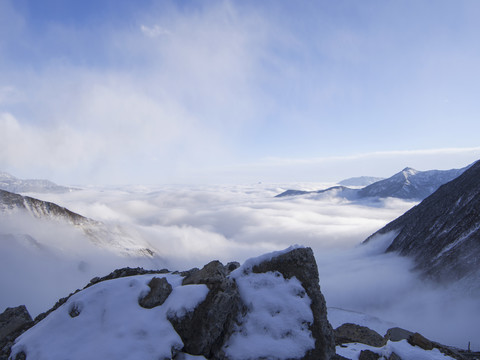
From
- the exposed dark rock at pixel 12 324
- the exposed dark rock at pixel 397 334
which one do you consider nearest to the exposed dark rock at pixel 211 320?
the exposed dark rock at pixel 12 324

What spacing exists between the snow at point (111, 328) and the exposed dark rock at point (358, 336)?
76.0ft

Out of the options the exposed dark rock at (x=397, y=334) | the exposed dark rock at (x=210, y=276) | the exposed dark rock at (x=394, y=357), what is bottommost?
the exposed dark rock at (x=397, y=334)

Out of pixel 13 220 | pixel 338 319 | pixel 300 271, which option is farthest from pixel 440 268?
pixel 13 220

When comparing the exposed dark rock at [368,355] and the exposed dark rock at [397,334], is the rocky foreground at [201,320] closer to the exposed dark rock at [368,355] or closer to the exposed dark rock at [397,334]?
the exposed dark rock at [368,355]

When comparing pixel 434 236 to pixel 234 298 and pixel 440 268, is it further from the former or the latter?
pixel 234 298

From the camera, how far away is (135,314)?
49.4 ft

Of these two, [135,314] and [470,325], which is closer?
[135,314]

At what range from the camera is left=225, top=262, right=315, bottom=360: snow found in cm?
1451

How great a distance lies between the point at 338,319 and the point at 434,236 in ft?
229

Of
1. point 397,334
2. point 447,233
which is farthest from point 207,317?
point 447,233

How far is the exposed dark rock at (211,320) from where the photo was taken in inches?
579

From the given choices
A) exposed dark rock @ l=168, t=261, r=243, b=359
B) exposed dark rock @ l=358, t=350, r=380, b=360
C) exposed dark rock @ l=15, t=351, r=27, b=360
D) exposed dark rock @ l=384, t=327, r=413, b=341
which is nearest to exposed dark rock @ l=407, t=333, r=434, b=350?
exposed dark rock @ l=358, t=350, r=380, b=360

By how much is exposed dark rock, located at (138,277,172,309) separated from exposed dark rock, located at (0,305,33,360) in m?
8.30

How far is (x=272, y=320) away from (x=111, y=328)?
8.23 meters
